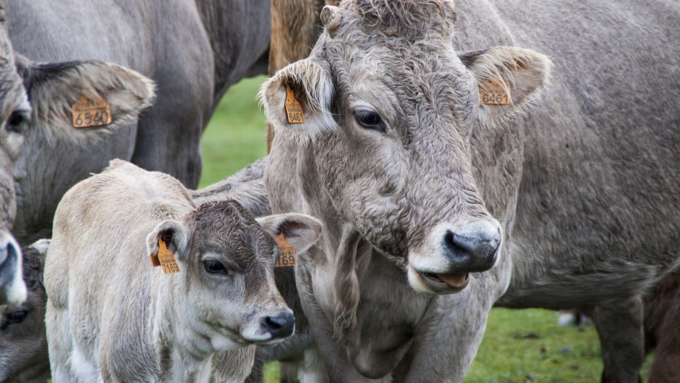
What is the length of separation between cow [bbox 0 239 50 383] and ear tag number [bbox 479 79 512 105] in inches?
122

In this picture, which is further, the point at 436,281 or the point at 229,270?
the point at 229,270

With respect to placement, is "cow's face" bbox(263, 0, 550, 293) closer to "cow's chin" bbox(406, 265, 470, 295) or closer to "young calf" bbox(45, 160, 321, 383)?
"cow's chin" bbox(406, 265, 470, 295)

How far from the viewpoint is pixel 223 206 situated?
448 centimetres

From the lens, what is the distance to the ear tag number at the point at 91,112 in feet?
15.3

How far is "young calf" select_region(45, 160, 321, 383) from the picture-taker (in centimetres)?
433

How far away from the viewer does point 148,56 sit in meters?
6.70

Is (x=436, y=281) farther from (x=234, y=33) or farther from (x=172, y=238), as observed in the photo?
(x=234, y=33)

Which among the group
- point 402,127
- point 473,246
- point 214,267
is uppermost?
point 402,127

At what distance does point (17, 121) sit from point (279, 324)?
151cm

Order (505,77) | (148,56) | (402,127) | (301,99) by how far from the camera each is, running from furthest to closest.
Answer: (148,56) → (505,77) → (301,99) → (402,127)

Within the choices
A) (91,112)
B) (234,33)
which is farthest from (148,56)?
(91,112)

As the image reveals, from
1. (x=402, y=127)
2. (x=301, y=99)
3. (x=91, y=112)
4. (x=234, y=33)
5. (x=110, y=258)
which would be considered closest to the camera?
(x=402, y=127)

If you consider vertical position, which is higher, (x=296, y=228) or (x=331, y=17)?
(x=331, y=17)

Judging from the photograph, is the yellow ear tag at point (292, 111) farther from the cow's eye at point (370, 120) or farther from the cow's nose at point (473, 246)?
the cow's nose at point (473, 246)
